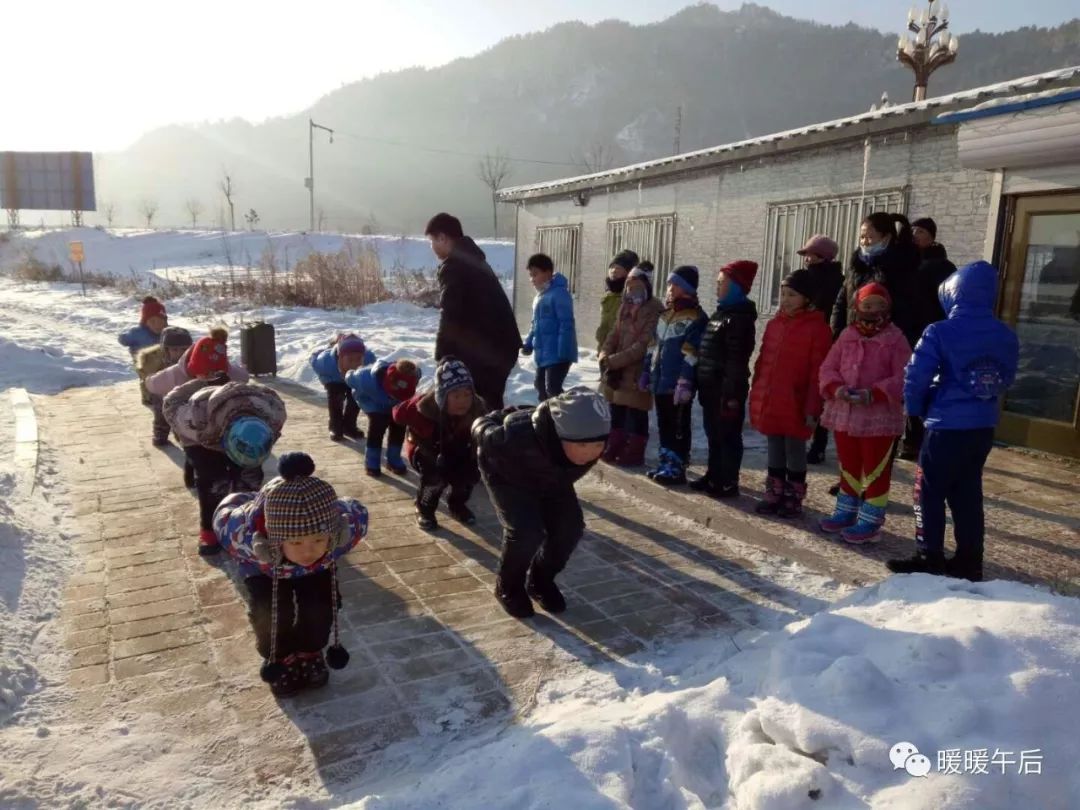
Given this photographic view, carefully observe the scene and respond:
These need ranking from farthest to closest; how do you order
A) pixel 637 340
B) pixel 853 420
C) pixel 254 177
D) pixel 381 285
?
pixel 254 177 → pixel 381 285 → pixel 637 340 → pixel 853 420

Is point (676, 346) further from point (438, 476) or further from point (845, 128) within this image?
point (845, 128)

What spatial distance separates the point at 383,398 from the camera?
6156mm

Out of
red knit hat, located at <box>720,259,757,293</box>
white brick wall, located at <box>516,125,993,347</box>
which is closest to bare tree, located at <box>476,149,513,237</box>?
white brick wall, located at <box>516,125,993,347</box>

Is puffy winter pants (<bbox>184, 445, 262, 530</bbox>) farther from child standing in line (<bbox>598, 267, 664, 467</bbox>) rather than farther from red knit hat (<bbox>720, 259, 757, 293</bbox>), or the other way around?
red knit hat (<bbox>720, 259, 757, 293</bbox>)

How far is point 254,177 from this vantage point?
140375mm

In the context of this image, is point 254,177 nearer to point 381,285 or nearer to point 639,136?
point 639,136

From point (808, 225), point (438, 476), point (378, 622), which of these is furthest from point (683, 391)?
point (808, 225)

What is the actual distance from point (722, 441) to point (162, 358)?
200 inches

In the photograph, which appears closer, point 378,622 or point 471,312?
point 378,622

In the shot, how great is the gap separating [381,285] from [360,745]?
19.4 m

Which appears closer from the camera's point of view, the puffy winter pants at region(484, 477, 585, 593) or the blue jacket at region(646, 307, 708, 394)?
the puffy winter pants at region(484, 477, 585, 593)

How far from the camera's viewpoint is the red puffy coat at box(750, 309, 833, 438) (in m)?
4.98

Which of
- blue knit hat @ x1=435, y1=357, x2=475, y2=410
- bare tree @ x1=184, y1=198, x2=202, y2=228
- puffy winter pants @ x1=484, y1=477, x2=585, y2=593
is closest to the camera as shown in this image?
puffy winter pants @ x1=484, y1=477, x2=585, y2=593

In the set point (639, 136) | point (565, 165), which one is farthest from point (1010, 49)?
point (565, 165)
